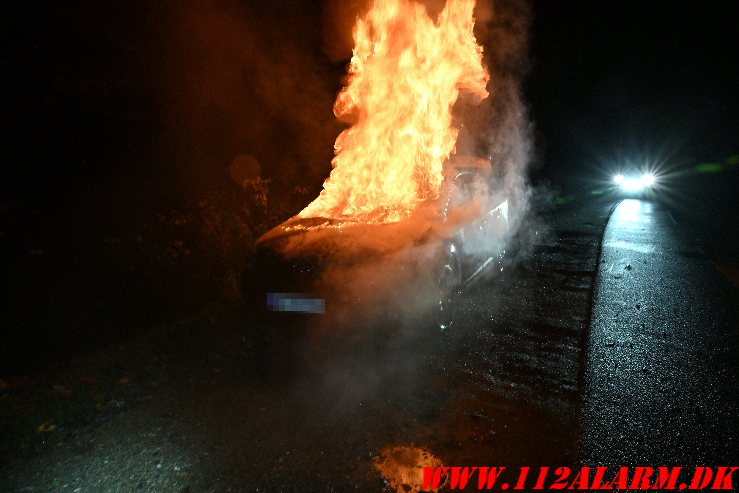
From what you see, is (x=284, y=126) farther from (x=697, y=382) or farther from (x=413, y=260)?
(x=697, y=382)

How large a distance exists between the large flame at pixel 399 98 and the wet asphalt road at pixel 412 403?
2595 millimetres

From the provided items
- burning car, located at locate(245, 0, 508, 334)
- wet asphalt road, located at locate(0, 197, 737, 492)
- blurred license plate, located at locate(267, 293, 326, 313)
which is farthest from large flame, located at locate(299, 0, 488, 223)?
wet asphalt road, located at locate(0, 197, 737, 492)

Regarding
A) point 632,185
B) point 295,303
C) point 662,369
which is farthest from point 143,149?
point 632,185

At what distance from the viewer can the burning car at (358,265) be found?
375 cm

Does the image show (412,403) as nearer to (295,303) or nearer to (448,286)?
(295,303)

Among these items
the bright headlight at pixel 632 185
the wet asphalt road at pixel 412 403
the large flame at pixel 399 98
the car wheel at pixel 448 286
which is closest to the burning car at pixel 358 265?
the car wheel at pixel 448 286

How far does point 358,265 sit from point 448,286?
1.41 m

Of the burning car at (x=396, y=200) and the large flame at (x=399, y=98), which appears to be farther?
the large flame at (x=399, y=98)

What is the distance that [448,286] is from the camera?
14.9ft

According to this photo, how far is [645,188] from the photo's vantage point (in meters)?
27.6

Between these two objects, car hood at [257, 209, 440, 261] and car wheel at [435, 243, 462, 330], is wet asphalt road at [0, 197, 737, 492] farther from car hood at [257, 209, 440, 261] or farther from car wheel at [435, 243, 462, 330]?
car hood at [257, 209, 440, 261]

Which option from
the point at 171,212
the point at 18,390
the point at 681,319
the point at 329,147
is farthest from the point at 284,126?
the point at 681,319

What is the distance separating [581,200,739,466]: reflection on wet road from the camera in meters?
2.60

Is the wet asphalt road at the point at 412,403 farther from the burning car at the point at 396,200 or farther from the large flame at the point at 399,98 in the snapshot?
the large flame at the point at 399,98
